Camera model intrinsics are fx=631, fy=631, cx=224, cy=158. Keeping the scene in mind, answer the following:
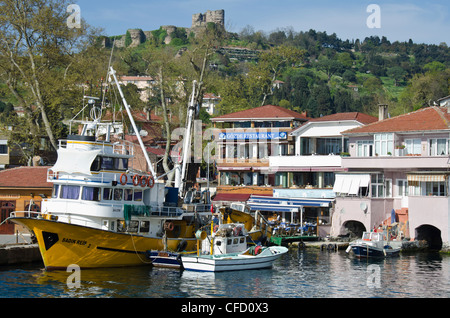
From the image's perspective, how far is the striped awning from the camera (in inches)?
1910

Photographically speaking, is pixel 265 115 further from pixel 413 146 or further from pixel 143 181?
pixel 143 181

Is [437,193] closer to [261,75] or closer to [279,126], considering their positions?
[279,126]

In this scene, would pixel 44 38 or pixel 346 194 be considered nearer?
pixel 346 194

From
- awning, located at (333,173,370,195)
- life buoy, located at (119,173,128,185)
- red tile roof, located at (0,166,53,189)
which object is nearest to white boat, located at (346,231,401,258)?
awning, located at (333,173,370,195)

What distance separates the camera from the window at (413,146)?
52531 millimetres

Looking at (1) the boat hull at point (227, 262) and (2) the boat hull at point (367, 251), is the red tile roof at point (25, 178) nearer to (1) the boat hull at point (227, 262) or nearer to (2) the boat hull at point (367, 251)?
(1) the boat hull at point (227, 262)

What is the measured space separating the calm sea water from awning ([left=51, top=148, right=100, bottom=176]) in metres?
6.10

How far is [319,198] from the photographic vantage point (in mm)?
56969

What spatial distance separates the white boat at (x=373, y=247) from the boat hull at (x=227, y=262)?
25.7ft

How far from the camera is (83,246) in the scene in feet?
123

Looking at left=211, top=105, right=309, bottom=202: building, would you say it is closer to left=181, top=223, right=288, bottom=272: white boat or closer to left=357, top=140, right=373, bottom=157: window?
left=357, top=140, right=373, bottom=157: window

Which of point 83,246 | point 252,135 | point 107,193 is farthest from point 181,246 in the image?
point 252,135

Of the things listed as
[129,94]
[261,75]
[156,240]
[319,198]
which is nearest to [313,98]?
[261,75]

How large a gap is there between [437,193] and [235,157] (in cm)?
2434
